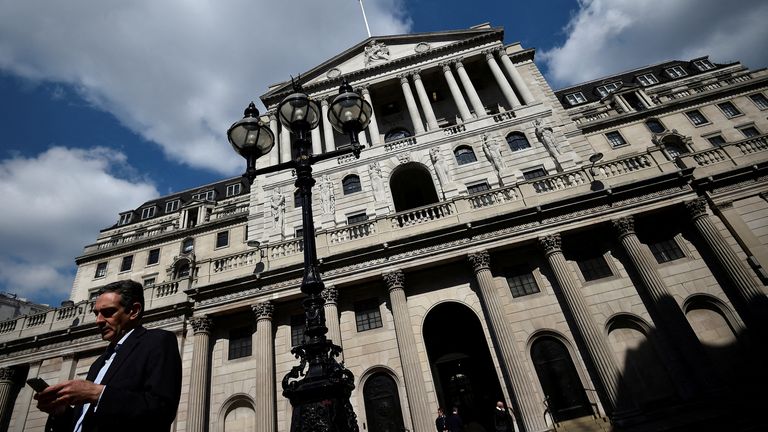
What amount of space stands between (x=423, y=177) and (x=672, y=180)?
13835 millimetres

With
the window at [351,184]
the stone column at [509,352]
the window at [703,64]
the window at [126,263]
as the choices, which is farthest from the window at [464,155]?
the window at [703,64]

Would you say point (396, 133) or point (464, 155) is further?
point (396, 133)

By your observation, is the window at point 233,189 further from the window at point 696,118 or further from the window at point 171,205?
the window at point 696,118

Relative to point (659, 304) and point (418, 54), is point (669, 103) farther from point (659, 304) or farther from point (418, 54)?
point (659, 304)

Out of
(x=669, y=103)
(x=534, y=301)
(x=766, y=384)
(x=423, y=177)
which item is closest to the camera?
(x=766, y=384)

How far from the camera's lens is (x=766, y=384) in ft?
39.8

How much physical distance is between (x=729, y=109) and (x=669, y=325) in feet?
101

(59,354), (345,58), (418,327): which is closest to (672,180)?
(418,327)

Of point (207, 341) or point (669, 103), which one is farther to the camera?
point (669, 103)

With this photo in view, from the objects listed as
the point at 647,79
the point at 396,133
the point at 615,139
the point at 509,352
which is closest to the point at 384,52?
the point at 396,133

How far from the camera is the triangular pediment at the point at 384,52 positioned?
2969 cm

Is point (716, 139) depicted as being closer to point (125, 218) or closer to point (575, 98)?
point (575, 98)

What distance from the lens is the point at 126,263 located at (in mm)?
36250

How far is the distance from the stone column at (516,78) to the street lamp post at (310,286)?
855 inches
